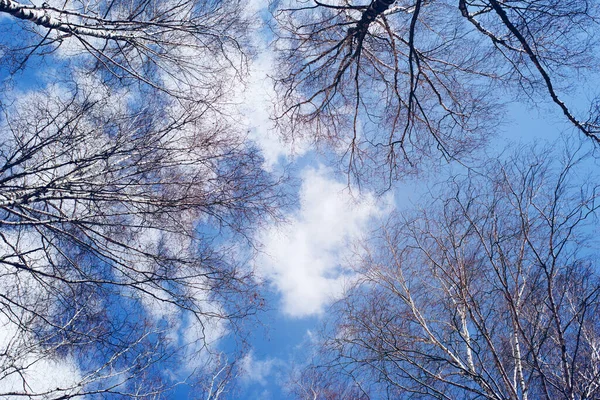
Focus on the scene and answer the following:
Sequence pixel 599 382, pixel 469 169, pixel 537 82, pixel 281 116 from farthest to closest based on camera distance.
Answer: pixel 281 116 < pixel 469 169 < pixel 537 82 < pixel 599 382

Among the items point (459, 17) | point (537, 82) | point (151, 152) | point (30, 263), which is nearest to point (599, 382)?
point (537, 82)

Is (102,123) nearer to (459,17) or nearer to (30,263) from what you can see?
(30,263)

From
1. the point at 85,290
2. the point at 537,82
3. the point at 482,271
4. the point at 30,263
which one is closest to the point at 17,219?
the point at 30,263

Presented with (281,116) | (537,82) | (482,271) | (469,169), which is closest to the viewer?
(537,82)

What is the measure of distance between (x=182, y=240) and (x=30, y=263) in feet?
6.51

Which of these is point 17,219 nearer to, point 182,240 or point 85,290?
point 85,290

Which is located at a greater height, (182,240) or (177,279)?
(182,240)

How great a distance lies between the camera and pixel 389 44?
221 inches

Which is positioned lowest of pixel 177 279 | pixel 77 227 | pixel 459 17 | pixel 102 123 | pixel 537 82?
pixel 177 279

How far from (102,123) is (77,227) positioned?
168cm

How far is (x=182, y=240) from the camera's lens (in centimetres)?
538

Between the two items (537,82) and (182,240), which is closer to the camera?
(537,82)

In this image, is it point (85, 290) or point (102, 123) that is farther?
point (102, 123)

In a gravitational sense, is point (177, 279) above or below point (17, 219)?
below
